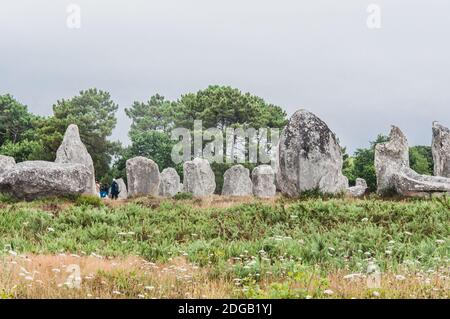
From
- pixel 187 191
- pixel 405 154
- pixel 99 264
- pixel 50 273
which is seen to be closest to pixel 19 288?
pixel 50 273

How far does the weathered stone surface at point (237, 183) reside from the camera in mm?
45156

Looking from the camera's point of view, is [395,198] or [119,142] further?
[119,142]

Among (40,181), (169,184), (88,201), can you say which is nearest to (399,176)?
(88,201)

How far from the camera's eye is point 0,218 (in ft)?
58.8

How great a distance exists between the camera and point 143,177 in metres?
38.9

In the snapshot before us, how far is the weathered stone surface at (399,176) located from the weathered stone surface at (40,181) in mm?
13866

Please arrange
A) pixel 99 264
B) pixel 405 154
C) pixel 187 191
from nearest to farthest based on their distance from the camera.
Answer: pixel 99 264 → pixel 405 154 → pixel 187 191

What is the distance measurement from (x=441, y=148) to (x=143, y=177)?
729 inches

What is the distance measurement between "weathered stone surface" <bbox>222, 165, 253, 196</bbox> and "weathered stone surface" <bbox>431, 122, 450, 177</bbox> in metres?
17.4

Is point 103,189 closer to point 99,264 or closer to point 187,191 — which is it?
point 187,191

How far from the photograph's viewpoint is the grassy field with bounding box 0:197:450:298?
8.09m

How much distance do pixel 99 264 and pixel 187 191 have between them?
30731 millimetres

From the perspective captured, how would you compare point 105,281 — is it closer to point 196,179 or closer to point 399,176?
point 399,176
